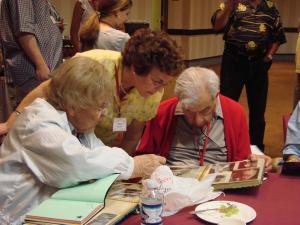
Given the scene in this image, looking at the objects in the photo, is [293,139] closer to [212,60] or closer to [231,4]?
→ [231,4]

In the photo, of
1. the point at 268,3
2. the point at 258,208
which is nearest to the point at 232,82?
the point at 268,3

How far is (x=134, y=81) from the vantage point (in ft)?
7.39

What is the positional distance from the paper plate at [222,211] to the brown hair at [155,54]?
0.62 meters

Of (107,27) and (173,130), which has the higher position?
(107,27)

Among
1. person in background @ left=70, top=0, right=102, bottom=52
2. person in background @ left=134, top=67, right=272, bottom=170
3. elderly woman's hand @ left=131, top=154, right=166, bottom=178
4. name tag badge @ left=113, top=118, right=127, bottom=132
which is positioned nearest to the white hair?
person in background @ left=134, top=67, right=272, bottom=170

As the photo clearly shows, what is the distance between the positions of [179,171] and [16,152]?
0.71m

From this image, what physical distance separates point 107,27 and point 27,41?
497 millimetres

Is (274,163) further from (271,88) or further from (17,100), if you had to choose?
(271,88)

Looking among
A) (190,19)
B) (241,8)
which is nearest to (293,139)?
(241,8)

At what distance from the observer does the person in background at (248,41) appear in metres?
3.98

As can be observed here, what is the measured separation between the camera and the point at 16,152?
1.68 meters

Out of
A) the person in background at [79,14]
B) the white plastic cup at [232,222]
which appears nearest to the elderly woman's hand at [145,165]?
the white plastic cup at [232,222]

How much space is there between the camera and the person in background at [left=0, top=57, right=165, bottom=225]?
1.65 m

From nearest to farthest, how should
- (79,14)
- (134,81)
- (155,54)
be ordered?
1. (155,54)
2. (134,81)
3. (79,14)
